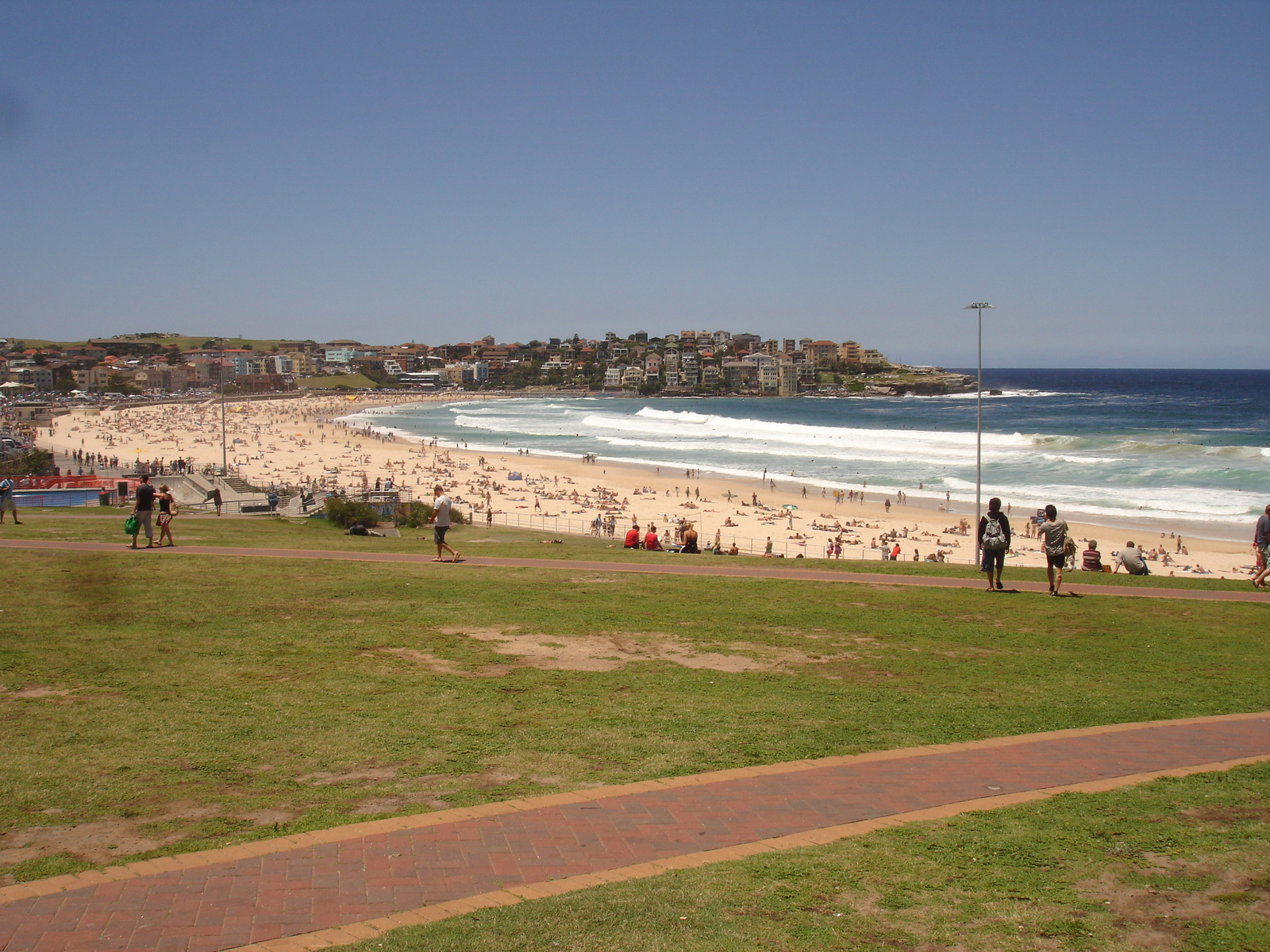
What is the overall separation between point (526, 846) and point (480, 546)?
1081 cm

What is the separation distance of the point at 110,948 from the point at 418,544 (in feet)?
39.0

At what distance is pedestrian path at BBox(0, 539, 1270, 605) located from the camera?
12.1m

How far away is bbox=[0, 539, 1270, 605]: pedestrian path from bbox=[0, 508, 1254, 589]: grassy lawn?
26 centimetres

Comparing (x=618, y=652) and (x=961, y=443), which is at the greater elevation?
(x=618, y=652)

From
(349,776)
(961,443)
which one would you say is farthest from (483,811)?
(961,443)

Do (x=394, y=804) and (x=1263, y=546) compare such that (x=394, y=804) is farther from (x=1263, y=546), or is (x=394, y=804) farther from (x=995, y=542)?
(x=1263, y=546)

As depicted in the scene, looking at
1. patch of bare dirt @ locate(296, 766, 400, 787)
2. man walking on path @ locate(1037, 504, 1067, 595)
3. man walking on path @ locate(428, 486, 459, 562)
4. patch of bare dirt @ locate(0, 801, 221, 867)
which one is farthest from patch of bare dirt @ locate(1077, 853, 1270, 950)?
man walking on path @ locate(428, 486, 459, 562)

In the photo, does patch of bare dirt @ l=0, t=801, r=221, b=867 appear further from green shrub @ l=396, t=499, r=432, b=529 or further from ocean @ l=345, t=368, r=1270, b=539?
ocean @ l=345, t=368, r=1270, b=539

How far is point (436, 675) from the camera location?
761 cm

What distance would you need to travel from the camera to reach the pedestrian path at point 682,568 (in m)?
12.1

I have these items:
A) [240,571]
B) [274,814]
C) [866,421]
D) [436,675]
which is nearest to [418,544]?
[240,571]

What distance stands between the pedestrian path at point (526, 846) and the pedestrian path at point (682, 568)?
614cm

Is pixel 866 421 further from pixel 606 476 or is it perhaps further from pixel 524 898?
pixel 524 898

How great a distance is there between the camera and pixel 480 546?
1519 centimetres
